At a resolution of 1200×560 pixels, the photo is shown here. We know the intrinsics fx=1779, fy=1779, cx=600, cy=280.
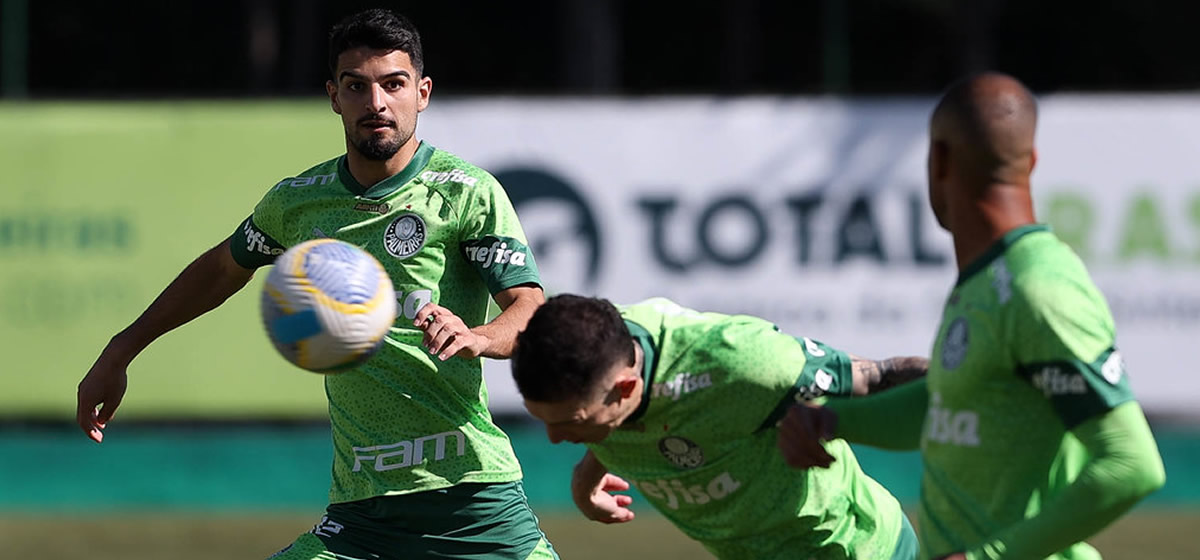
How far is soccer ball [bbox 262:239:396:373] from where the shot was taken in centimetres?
449

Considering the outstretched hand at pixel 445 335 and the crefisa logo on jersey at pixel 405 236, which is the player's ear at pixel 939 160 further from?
the crefisa logo on jersey at pixel 405 236

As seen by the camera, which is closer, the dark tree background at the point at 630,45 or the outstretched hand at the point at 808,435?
the outstretched hand at the point at 808,435

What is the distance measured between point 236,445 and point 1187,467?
582 cm

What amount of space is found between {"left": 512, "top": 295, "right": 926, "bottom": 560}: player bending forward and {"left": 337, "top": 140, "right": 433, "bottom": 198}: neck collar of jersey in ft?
3.07

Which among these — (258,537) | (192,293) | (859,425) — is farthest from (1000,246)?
(258,537)

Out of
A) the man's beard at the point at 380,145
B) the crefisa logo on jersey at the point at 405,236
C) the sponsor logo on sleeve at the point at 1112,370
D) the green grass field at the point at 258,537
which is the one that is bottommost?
the green grass field at the point at 258,537

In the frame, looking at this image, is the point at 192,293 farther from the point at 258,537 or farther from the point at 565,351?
the point at 258,537

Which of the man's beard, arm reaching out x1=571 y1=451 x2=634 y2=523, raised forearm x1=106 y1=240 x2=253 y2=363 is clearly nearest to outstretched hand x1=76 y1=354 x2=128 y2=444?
raised forearm x1=106 y1=240 x2=253 y2=363

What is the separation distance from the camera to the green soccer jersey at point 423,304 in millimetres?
5066

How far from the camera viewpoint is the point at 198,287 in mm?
5473

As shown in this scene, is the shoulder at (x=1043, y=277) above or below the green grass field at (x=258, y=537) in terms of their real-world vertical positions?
above

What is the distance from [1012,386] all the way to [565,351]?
1019 mm

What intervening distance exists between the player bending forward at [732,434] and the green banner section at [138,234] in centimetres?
642

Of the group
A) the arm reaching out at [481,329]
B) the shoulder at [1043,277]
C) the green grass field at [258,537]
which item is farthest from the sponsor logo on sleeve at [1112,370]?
the green grass field at [258,537]
